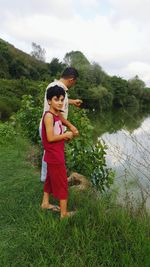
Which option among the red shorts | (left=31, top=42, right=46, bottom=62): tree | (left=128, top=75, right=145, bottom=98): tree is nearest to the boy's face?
the red shorts

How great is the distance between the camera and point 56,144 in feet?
14.4

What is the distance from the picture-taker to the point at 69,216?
4.15 meters

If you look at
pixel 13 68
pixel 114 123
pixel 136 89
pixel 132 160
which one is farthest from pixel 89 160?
pixel 136 89

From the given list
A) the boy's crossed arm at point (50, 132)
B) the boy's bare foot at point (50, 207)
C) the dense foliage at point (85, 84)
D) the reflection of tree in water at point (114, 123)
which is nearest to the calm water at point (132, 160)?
the reflection of tree in water at point (114, 123)

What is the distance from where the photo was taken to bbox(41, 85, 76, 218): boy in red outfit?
4297 millimetres

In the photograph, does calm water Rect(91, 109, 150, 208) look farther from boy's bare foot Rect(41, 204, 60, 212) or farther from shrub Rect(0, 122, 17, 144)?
shrub Rect(0, 122, 17, 144)

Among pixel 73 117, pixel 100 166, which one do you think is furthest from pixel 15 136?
pixel 100 166

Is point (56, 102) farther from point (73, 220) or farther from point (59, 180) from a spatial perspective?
point (73, 220)

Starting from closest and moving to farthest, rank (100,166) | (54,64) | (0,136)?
(100,166) < (0,136) < (54,64)

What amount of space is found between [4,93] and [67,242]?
30.4 metres

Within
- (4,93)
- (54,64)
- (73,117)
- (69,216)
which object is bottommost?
(69,216)

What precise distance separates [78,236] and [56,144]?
1052mm

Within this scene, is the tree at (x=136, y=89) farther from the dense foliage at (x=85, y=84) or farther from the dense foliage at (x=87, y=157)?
the dense foliage at (x=87, y=157)

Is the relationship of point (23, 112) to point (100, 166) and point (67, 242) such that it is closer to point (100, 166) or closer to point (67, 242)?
point (100, 166)
